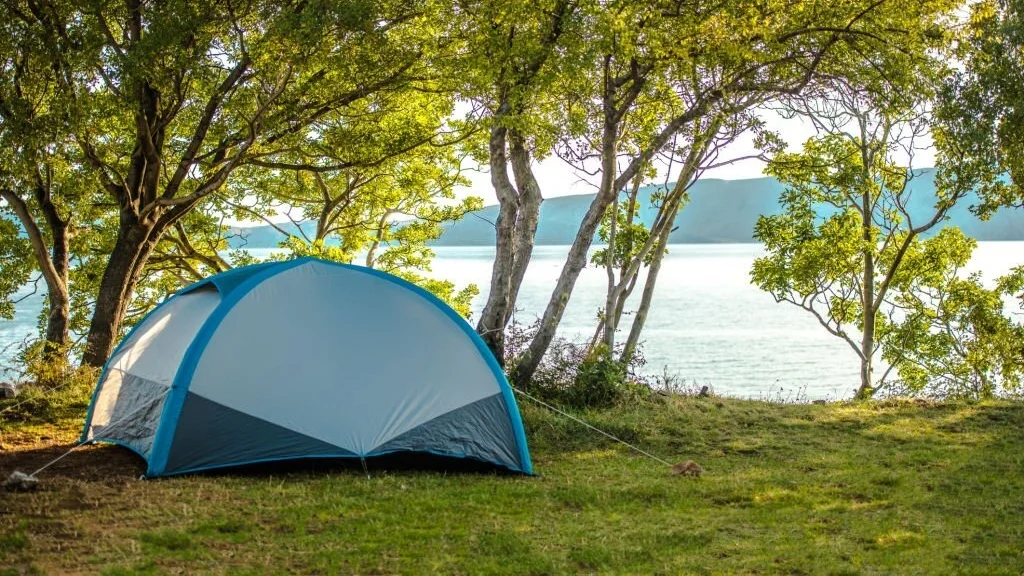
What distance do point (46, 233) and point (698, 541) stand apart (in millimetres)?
16171

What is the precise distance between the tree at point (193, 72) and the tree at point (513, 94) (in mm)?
1026

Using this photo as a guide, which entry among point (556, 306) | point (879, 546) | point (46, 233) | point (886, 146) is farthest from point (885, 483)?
point (46, 233)

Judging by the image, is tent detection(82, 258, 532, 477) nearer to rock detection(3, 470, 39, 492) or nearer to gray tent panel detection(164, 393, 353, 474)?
gray tent panel detection(164, 393, 353, 474)

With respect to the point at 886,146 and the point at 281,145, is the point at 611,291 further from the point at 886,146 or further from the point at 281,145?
the point at 886,146

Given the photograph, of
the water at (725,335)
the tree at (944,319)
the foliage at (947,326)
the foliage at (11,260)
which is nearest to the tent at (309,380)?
the foliage at (11,260)

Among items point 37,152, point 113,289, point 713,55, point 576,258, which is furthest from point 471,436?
point 113,289

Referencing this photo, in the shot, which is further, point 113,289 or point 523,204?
point 113,289

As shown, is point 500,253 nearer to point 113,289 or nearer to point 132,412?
point 132,412

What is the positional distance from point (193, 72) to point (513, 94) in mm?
3806

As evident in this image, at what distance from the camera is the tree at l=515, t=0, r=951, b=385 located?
9.81 meters

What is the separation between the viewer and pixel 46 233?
58.4 ft

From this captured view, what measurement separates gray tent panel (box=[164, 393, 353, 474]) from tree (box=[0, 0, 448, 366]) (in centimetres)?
461

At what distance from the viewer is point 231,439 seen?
23.9 feet

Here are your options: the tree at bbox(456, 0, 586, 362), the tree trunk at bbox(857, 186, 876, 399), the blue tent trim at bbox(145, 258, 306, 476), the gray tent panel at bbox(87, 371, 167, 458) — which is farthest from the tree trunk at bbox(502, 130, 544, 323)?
the tree trunk at bbox(857, 186, 876, 399)
